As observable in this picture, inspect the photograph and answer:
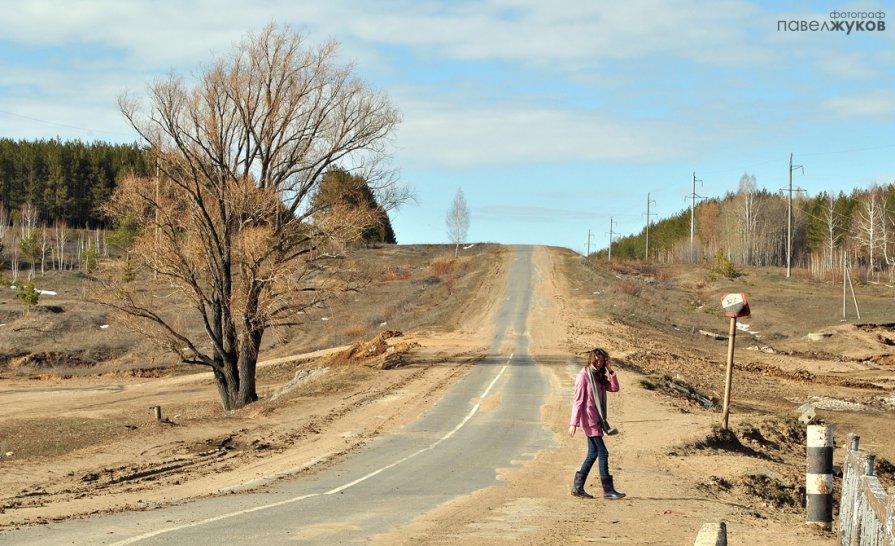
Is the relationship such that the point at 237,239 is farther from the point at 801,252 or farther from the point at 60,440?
the point at 801,252

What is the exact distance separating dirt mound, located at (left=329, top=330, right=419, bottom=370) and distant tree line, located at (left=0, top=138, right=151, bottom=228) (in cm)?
9829

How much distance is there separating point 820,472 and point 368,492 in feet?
20.9

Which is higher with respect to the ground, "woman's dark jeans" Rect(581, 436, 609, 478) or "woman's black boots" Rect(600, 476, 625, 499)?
"woman's dark jeans" Rect(581, 436, 609, 478)

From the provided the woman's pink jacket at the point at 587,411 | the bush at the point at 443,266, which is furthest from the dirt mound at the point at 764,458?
the bush at the point at 443,266

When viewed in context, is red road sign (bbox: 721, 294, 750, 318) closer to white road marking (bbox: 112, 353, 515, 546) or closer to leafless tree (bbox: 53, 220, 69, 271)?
white road marking (bbox: 112, 353, 515, 546)

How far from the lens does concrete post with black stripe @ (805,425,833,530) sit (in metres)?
12.1

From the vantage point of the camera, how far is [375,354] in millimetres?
Answer: 41375

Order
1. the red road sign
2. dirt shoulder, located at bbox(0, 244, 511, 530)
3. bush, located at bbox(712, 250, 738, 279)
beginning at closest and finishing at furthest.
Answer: dirt shoulder, located at bbox(0, 244, 511, 530)
the red road sign
bush, located at bbox(712, 250, 738, 279)

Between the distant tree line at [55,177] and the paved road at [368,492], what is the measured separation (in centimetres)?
11713

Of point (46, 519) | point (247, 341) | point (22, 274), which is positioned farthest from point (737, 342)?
point (22, 274)

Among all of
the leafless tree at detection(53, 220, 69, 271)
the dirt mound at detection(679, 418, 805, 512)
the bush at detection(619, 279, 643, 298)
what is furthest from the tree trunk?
the leafless tree at detection(53, 220, 69, 271)

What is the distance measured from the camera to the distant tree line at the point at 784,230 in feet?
398

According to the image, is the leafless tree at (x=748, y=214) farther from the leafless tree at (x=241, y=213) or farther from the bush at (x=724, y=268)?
the leafless tree at (x=241, y=213)

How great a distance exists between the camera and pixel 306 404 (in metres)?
28.4
